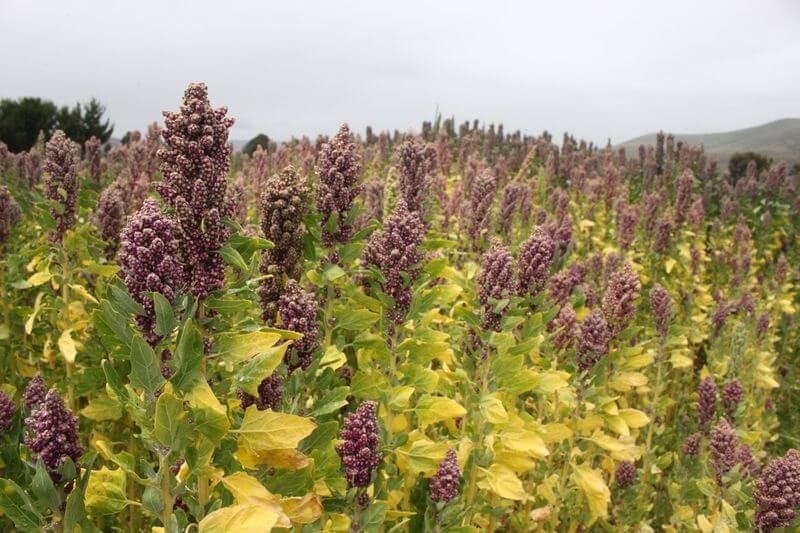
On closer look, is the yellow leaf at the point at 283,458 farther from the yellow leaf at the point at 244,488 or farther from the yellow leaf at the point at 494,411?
the yellow leaf at the point at 494,411

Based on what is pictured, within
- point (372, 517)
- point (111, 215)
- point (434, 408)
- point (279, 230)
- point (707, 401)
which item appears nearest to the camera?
point (279, 230)

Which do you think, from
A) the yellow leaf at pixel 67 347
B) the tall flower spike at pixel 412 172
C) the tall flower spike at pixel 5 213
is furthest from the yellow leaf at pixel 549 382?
the tall flower spike at pixel 5 213

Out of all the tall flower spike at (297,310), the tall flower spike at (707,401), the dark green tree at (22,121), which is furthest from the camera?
the dark green tree at (22,121)

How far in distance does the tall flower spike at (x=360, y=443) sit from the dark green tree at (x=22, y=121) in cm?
3644

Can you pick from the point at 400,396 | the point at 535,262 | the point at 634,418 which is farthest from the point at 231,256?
the point at 634,418

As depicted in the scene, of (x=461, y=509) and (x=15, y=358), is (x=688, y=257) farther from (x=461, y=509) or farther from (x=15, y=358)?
(x=15, y=358)

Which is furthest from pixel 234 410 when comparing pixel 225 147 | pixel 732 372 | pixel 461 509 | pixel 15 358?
pixel 732 372

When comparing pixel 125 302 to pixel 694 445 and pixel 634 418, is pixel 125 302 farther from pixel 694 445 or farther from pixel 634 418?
pixel 694 445

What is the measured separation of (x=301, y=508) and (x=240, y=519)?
245 mm

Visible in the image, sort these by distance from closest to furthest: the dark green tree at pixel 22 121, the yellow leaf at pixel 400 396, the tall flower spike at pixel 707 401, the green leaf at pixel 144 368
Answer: the green leaf at pixel 144 368 < the yellow leaf at pixel 400 396 < the tall flower spike at pixel 707 401 < the dark green tree at pixel 22 121

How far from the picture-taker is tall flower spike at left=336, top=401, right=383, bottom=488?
1812 mm

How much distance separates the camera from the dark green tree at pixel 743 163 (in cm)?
1582

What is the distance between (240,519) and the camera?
4.26ft

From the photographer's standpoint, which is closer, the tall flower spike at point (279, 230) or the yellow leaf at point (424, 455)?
the tall flower spike at point (279, 230)
